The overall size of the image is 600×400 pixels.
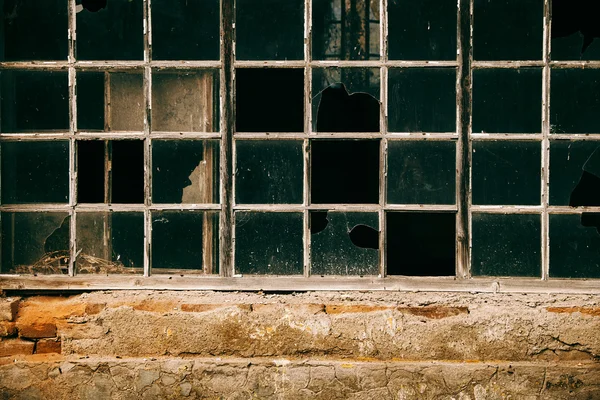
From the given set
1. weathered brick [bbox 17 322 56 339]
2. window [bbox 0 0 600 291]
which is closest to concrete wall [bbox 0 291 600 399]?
weathered brick [bbox 17 322 56 339]

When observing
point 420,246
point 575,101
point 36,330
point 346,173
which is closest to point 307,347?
point 420,246

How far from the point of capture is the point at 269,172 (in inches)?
119

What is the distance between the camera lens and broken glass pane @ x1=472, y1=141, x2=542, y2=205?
2.98 meters

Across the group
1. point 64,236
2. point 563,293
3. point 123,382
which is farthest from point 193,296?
point 563,293

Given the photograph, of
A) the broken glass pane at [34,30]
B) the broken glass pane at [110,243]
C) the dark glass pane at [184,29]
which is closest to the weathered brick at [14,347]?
the broken glass pane at [110,243]

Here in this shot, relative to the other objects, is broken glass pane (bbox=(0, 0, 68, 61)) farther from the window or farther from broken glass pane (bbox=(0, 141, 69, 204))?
broken glass pane (bbox=(0, 141, 69, 204))

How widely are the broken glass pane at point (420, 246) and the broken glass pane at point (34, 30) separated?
190 centimetres

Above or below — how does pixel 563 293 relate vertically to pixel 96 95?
below

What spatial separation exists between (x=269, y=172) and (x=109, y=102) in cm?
89

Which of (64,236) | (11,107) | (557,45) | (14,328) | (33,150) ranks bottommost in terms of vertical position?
(14,328)

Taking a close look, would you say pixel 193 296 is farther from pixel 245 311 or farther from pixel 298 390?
pixel 298 390

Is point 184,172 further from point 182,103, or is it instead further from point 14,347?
point 14,347

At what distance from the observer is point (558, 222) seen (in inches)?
117

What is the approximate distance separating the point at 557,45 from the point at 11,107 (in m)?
2.77
